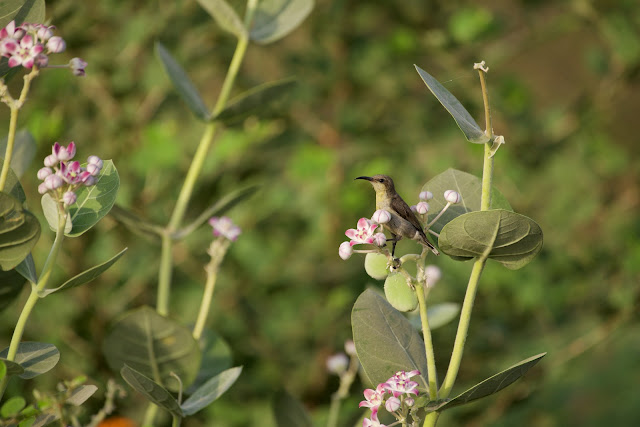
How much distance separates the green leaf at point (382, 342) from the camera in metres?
0.47

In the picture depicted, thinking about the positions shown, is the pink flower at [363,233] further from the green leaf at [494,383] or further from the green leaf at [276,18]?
the green leaf at [276,18]

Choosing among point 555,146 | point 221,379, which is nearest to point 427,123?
point 555,146

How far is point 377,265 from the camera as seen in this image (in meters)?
0.48

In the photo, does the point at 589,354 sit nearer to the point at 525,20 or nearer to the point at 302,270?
the point at 302,270

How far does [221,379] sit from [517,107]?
1.18m

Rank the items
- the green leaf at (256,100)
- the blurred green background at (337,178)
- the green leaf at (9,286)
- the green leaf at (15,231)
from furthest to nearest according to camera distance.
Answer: the blurred green background at (337,178)
the green leaf at (256,100)
the green leaf at (9,286)
the green leaf at (15,231)

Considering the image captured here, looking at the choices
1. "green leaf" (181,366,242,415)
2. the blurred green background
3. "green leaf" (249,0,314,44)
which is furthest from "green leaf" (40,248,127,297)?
the blurred green background

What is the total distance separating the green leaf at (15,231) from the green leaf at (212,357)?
0.77 feet

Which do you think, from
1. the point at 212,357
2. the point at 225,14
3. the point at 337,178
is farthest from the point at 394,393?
the point at 337,178

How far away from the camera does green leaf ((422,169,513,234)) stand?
0.50 metres

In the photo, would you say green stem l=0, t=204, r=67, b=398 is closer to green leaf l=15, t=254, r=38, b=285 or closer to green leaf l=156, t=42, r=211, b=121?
green leaf l=15, t=254, r=38, b=285

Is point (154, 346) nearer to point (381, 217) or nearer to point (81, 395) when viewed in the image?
point (81, 395)

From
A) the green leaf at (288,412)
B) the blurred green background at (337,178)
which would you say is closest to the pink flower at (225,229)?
the green leaf at (288,412)

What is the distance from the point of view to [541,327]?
157 centimetres
